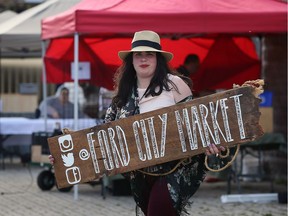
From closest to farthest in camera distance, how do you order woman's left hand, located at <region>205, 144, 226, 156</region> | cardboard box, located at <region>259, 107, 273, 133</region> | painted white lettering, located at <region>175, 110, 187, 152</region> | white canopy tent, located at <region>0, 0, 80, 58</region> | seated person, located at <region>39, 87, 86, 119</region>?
1. woman's left hand, located at <region>205, 144, 226, 156</region>
2. painted white lettering, located at <region>175, 110, 187, 152</region>
3. cardboard box, located at <region>259, 107, 273, 133</region>
4. white canopy tent, located at <region>0, 0, 80, 58</region>
5. seated person, located at <region>39, 87, 86, 119</region>

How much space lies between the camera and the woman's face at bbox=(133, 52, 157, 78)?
19.1ft

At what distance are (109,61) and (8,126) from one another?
2.94 m

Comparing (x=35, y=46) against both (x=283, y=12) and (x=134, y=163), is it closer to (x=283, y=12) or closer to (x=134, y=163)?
(x=283, y=12)

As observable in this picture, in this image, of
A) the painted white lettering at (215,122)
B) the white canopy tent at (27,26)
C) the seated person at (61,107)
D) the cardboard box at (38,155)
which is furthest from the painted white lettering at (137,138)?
the seated person at (61,107)

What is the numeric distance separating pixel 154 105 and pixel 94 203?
16.3 ft

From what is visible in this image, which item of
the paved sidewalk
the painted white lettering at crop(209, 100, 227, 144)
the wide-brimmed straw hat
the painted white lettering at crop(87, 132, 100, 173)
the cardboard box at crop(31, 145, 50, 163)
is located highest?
the wide-brimmed straw hat

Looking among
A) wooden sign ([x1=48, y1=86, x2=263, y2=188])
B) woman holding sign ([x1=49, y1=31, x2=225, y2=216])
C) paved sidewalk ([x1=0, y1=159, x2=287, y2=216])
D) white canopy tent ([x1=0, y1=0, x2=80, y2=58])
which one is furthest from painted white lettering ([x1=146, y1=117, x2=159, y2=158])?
white canopy tent ([x1=0, y1=0, x2=80, y2=58])

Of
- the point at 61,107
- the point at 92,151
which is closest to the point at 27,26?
the point at 61,107

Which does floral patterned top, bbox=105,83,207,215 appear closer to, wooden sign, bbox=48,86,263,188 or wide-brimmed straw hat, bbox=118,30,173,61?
wooden sign, bbox=48,86,263,188

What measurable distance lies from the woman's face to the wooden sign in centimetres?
34

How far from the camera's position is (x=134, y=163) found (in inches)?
223

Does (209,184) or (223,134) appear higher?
(223,134)

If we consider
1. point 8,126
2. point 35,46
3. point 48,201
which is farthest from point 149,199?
point 35,46

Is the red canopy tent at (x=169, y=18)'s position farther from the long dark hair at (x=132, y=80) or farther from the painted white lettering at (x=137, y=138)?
the painted white lettering at (x=137, y=138)
